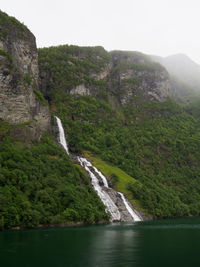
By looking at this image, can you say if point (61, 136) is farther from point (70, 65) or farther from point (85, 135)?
point (70, 65)

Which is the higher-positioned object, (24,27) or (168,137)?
(24,27)

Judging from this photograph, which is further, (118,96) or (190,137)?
(118,96)

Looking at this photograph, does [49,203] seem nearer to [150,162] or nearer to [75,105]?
[150,162]

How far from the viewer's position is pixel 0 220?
1969 inches

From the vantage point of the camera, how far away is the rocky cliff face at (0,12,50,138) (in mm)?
85750

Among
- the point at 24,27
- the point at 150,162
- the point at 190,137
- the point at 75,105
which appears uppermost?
the point at 24,27

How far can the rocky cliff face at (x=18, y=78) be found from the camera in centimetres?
8575

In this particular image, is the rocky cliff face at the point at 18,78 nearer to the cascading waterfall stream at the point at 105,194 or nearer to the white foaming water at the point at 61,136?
the white foaming water at the point at 61,136

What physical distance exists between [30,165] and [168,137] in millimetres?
94565

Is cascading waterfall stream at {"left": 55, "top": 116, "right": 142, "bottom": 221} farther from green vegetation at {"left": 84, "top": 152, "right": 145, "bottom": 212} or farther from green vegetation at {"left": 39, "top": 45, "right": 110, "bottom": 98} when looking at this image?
green vegetation at {"left": 39, "top": 45, "right": 110, "bottom": 98}

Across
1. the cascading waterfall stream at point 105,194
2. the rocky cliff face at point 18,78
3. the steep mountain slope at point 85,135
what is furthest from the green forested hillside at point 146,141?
the rocky cliff face at point 18,78

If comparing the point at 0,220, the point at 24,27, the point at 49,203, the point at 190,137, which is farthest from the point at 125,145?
the point at 0,220

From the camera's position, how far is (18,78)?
90.6 m

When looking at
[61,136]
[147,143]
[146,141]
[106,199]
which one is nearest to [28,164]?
[106,199]
